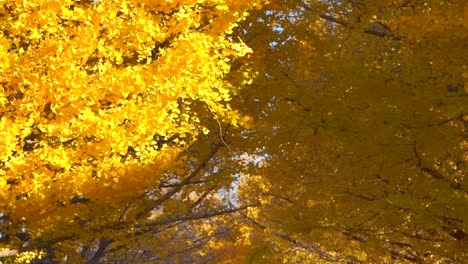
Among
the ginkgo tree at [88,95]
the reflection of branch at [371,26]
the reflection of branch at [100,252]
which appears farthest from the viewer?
the reflection of branch at [100,252]

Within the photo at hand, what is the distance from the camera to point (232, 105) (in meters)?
7.95

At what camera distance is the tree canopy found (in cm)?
507

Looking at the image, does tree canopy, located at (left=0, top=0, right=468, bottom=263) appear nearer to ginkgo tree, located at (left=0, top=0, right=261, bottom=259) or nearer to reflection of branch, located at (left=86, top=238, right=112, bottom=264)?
ginkgo tree, located at (left=0, top=0, right=261, bottom=259)

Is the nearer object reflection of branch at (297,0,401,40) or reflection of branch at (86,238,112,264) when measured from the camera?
reflection of branch at (297,0,401,40)

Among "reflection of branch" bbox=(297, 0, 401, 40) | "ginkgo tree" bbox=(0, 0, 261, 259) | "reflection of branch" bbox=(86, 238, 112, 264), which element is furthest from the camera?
"reflection of branch" bbox=(86, 238, 112, 264)

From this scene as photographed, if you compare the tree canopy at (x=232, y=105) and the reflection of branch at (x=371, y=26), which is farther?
the reflection of branch at (x=371, y=26)

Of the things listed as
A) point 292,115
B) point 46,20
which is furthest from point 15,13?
point 292,115

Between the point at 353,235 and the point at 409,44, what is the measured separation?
3.80 metres

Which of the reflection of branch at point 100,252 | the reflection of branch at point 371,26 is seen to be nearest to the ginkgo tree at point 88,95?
the reflection of branch at point 371,26

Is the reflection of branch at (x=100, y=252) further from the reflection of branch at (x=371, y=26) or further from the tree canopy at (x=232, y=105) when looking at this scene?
the reflection of branch at (x=371, y=26)

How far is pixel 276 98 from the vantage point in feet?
25.0

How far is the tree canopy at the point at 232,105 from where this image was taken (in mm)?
5070

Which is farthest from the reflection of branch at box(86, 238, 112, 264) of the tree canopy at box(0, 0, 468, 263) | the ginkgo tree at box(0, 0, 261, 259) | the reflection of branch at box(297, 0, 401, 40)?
the reflection of branch at box(297, 0, 401, 40)

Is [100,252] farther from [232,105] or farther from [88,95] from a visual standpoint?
[88,95]
